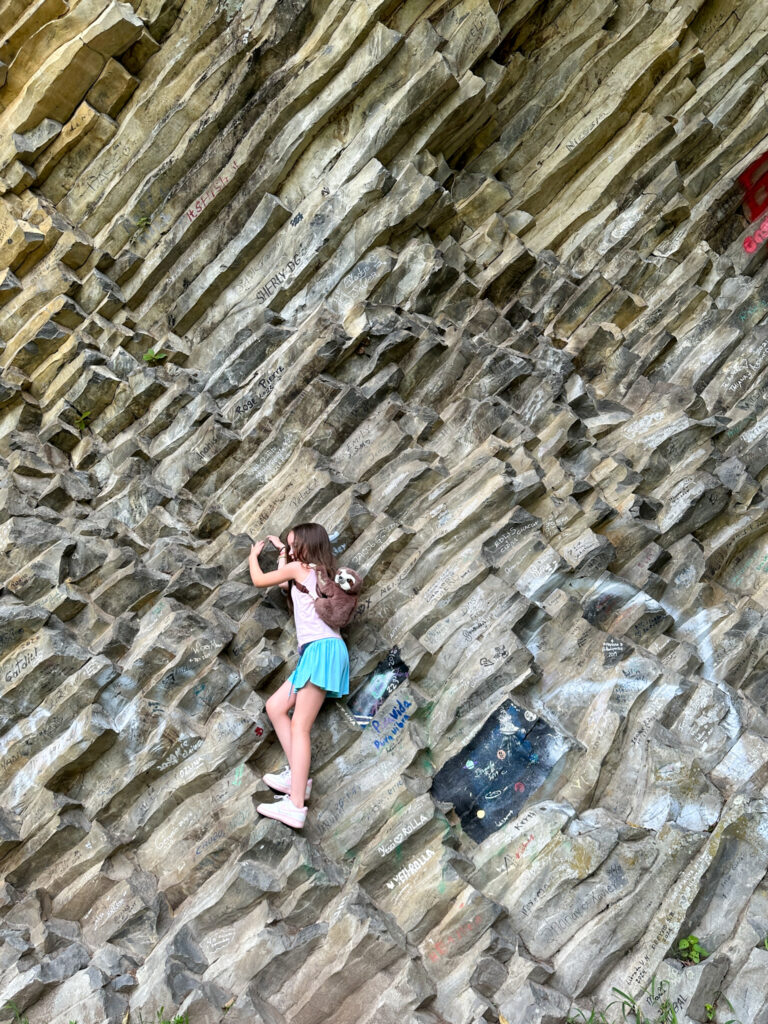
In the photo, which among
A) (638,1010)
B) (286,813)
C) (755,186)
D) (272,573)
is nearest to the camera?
(638,1010)

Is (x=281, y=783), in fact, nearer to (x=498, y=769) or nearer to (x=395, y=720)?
(x=395, y=720)

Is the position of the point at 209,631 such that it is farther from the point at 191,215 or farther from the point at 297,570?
the point at 191,215

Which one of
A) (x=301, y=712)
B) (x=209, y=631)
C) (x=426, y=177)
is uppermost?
(x=426, y=177)

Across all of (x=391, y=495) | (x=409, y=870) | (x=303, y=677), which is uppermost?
(x=391, y=495)

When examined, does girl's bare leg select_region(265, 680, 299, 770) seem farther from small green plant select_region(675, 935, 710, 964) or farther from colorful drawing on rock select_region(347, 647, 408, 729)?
small green plant select_region(675, 935, 710, 964)

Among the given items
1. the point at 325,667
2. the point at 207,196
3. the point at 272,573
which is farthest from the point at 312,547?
the point at 207,196

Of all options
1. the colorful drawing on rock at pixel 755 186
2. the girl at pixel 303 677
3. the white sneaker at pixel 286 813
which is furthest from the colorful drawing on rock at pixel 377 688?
the colorful drawing on rock at pixel 755 186

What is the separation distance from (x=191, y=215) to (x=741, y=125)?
8.29 metres

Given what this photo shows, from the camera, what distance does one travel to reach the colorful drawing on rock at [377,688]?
25.2ft

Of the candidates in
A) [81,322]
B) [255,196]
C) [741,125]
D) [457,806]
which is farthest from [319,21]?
[457,806]

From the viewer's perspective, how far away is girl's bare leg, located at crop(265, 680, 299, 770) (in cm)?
730

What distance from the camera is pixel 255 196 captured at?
11320 millimetres

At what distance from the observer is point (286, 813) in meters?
6.90

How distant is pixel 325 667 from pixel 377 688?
83 cm
